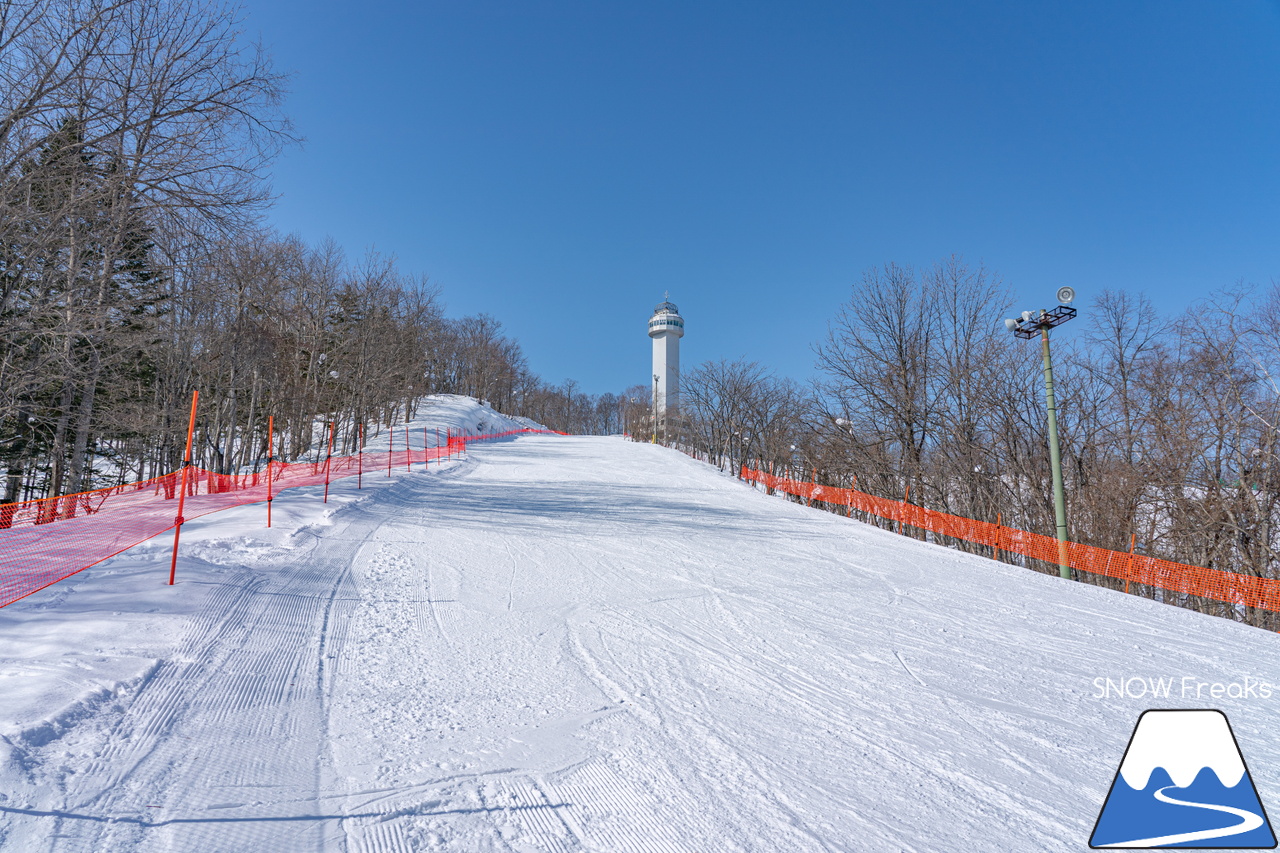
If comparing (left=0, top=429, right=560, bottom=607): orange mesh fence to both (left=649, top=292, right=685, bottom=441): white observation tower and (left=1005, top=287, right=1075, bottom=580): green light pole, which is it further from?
(left=649, top=292, right=685, bottom=441): white observation tower

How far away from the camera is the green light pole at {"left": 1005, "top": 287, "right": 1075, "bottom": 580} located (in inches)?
425

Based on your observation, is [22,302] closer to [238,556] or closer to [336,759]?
[238,556]

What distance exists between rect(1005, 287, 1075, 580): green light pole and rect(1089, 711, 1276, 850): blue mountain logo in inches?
365

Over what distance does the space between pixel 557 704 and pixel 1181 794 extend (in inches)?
143

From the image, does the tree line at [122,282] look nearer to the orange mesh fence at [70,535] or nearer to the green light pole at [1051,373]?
the orange mesh fence at [70,535]

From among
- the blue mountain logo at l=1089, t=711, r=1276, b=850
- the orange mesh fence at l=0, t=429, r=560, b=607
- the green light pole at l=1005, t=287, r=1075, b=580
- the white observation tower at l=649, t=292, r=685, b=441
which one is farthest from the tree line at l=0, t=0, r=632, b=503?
the white observation tower at l=649, t=292, r=685, b=441

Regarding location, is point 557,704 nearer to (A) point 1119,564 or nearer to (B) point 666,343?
(A) point 1119,564

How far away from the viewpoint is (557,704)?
3961 millimetres

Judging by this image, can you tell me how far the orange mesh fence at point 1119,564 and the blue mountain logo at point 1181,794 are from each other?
32.2 feet

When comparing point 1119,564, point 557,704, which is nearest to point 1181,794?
point 557,704

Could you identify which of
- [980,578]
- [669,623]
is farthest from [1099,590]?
[669,623]

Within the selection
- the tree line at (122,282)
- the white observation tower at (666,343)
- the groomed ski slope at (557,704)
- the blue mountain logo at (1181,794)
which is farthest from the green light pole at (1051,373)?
the white observation tower at (666,343)

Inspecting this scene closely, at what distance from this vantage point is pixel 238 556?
6.65 meters

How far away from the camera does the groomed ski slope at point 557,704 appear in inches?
105
